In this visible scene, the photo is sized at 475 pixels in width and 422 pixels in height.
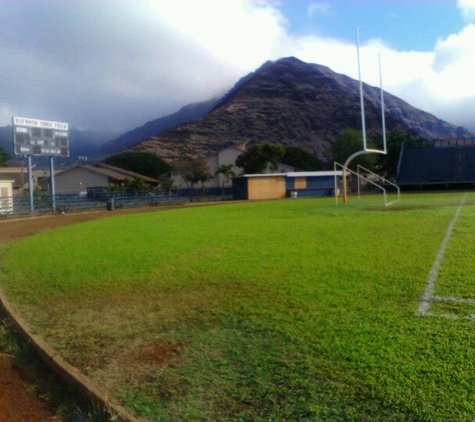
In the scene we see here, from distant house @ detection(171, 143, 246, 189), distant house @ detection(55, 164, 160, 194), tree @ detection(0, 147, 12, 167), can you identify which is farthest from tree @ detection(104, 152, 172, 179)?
tree @ detection(0, 147, 12, 167)

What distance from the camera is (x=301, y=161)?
9106cm

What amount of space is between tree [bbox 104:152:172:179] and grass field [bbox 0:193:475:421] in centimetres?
7792

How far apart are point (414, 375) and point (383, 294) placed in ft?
8.04

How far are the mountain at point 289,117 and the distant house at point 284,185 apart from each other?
229ft

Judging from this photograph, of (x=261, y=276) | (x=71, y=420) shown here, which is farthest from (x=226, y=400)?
(x=261, y=276)

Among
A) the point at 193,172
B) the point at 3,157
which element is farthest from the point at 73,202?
the point at 3,157

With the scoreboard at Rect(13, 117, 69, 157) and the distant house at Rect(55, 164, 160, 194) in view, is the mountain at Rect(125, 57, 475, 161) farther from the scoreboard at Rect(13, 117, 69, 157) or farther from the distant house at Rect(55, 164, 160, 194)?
the scoreboard at Rect(13, 117, 69, 157)

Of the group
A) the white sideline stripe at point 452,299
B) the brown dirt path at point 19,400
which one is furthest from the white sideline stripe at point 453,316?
the brown dirt path at point 19,400

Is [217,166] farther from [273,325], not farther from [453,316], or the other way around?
[453,316]

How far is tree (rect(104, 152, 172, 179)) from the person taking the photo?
8925cm

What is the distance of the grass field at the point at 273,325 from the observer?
4.53 metres

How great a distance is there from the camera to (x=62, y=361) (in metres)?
5.93

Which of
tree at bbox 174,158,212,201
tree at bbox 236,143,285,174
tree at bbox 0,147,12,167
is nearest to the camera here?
tree at bbox 174,158,212,201

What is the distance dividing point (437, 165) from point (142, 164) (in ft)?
158
